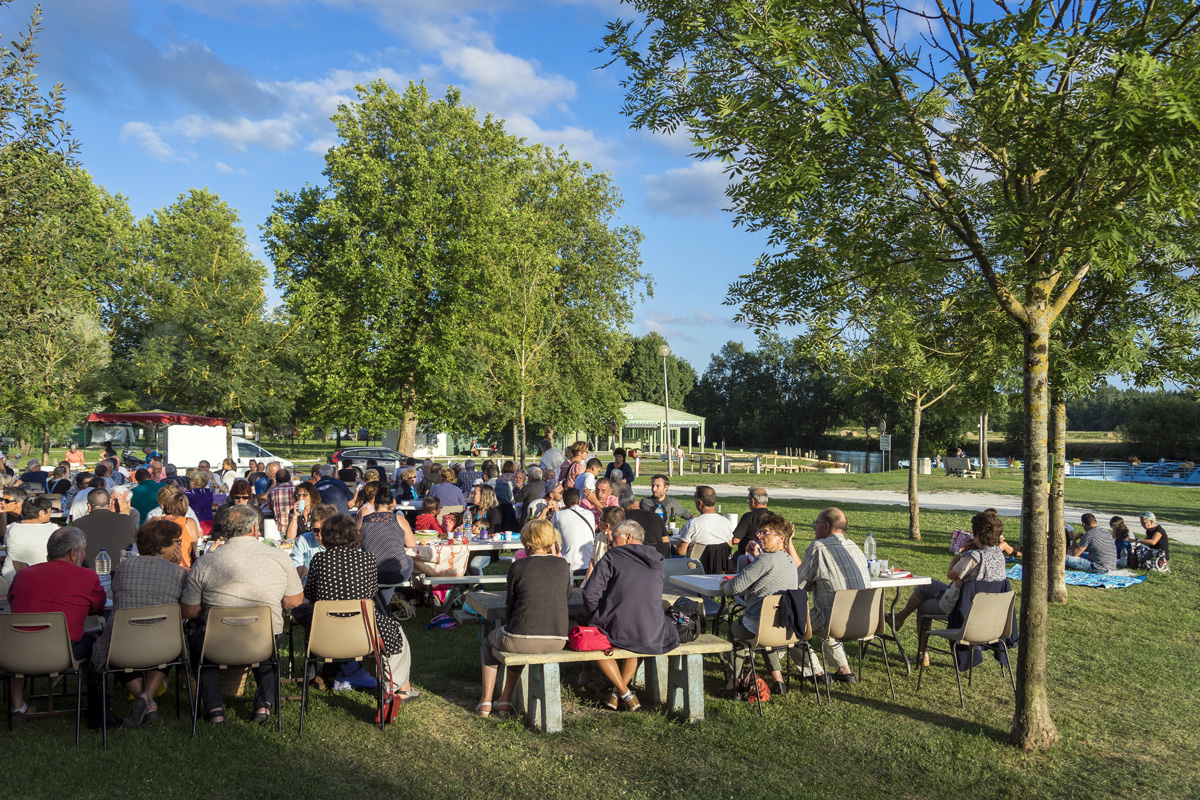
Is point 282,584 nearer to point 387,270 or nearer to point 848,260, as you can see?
point 848,260

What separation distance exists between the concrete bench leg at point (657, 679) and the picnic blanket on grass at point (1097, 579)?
673 cm

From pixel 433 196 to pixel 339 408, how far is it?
7.36 metres

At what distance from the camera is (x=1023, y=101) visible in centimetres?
499

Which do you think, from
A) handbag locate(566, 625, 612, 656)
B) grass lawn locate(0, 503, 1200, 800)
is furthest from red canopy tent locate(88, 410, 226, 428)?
handbag locate(566, 625, 612, 656)

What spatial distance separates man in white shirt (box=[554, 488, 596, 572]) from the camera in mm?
7730

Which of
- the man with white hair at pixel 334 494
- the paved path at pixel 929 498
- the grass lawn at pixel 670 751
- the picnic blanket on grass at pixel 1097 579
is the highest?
the man with white hair at pixel 334 494

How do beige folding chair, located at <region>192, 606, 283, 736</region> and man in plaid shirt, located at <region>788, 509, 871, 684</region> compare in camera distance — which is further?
man in plaid shirt, located at <region>788, 509, 871, 684</region>

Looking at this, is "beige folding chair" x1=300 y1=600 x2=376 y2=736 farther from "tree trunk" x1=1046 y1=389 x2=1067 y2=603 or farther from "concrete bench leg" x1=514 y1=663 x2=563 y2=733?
"tree trunk" x1=1046 y1=389 x2=1067 y2=603

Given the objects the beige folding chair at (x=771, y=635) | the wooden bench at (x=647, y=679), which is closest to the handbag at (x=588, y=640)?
the wooden bench at (x=647, y=679)

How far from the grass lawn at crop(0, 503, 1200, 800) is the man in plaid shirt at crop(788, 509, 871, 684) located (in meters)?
0.27

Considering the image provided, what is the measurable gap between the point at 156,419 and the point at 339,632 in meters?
22.5

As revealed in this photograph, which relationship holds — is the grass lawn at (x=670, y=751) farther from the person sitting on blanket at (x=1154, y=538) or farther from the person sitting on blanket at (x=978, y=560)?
the person sitting on blanket at (x=1154, y=538)

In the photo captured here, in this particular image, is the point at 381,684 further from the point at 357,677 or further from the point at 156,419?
the point at 156,419

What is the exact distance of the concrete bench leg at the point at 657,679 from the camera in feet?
19.1
